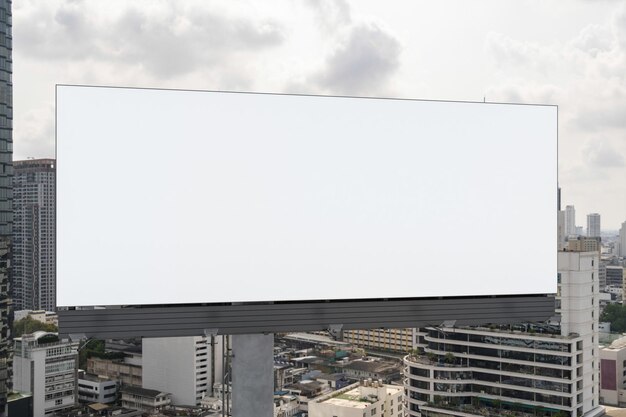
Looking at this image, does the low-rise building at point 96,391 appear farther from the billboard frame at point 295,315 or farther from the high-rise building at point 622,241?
the high-rise building at point 622,241

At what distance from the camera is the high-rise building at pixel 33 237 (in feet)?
119

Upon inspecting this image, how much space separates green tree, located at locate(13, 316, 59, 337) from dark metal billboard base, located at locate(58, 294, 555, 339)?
29.5 metres

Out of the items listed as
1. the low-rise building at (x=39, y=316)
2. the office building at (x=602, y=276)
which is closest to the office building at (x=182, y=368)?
the low-rise building at (x=39, y=316)

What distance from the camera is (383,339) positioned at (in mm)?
37344

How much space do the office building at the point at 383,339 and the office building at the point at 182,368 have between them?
1090 centimetres

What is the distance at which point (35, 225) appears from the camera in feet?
121

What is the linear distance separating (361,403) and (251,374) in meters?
13.3

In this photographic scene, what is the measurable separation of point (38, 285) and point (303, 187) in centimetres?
3707

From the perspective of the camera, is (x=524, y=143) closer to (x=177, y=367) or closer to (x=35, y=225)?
(x=177, y=367)

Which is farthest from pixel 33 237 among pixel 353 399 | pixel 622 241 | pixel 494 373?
pixel 622 241

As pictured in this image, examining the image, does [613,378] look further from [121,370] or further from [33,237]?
[33,237]

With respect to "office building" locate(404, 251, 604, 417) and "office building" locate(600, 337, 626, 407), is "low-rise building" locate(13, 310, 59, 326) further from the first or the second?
"office building" locate(600, 337, 626, 407)

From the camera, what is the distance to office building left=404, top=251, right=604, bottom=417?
1547 cm

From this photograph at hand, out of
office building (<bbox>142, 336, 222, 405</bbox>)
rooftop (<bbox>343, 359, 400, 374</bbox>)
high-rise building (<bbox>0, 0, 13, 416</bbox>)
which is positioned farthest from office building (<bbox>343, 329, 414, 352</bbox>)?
high-rise building (<bbox>0, 0, 13, 416</bbox>)
